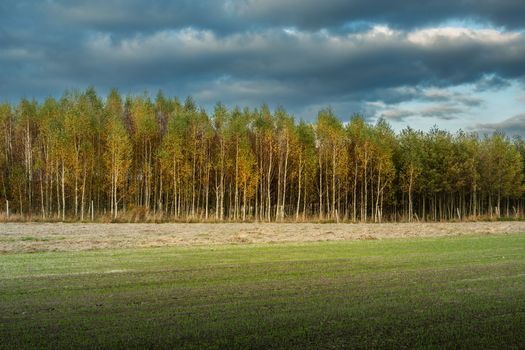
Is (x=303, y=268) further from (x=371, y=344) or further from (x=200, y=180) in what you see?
(x=200, y=180)

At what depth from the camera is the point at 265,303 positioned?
32.0 ft

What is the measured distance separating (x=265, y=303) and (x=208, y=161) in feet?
176

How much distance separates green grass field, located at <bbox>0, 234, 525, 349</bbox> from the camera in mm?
7238

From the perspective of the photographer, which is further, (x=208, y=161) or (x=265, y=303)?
(x=208, y=161)

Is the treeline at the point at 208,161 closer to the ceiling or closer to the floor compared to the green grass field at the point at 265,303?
closer to the ceiling

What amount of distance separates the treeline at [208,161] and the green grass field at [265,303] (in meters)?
36.3

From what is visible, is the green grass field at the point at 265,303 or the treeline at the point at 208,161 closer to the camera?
the green grass field at the point at 265,303

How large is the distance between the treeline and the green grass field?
119 ft

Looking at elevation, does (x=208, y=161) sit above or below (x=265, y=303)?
above

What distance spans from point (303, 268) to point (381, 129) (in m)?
54.9

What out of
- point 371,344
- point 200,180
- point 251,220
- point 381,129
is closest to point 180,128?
point 200,180

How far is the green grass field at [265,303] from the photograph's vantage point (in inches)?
285

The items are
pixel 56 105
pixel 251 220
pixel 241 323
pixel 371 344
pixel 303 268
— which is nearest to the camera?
pixel 371 344

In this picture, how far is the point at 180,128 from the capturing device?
6053 cm
